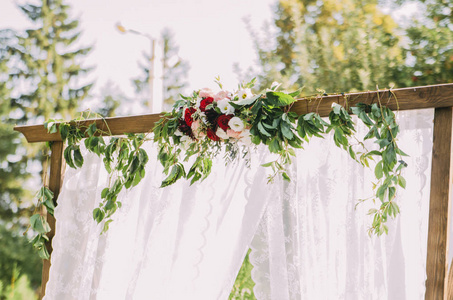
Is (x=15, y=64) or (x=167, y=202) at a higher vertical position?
(x=15, y=64)

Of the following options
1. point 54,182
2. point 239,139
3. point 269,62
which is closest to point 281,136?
point 239,139

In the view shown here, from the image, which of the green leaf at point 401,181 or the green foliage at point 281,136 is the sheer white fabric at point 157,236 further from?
the green leaf at point 401,181

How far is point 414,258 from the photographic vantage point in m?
1.28

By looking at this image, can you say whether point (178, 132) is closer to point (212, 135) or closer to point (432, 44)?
point (212, 135)

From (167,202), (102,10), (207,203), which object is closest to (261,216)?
(207,203)

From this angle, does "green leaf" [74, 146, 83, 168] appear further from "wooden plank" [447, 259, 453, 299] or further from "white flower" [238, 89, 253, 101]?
"wooden plank" [447, 259, 453, 299]

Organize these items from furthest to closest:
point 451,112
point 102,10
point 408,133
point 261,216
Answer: point 102,10 → point 261,216 → point 408,133 → point 451,112

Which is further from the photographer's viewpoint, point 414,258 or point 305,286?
point 305,286

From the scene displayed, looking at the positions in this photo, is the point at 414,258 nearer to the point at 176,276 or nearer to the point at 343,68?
the point at 176,276

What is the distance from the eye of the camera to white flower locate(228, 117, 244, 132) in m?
1.37

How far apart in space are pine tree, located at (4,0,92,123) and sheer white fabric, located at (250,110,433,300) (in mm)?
6713

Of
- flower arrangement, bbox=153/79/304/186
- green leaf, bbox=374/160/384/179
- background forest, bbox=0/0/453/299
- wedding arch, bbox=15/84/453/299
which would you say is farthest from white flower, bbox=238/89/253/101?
background forest, bbox=0/0/453/299

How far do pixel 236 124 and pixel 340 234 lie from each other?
18.9 inches

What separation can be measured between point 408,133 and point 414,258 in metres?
0.37
